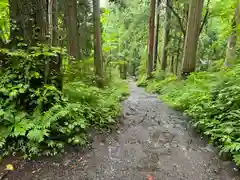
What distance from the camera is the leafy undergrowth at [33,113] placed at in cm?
300

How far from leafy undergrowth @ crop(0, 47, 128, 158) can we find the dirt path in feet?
0.90

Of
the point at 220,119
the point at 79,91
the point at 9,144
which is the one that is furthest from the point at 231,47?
the point at 9,144

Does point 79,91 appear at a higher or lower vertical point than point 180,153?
higher

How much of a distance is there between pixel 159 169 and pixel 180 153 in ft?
2.27

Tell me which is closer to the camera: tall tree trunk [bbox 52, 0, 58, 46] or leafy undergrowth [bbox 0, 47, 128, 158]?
leafy undergrowth [bbox 0, 47, 128, 158]

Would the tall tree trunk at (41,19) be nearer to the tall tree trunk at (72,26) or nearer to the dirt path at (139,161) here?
the dirt path at (139,161)

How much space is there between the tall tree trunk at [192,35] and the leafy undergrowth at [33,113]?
5.73 meters

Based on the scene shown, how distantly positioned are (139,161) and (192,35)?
21.4 feet

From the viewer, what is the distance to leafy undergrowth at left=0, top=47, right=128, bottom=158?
300cm

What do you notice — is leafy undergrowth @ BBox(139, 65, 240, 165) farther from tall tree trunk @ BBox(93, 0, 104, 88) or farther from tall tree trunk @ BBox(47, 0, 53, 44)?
tall tree trunk @ BBox(93, 0, 104, 88)

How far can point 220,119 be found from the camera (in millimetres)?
3650

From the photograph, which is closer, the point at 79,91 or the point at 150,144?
the point at 150,144

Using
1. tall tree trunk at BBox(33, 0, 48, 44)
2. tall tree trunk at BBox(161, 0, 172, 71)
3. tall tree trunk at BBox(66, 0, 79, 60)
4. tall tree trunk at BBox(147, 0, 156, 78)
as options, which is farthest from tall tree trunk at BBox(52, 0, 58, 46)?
tall tree trunk at BBox(147, 0, 156, 78)

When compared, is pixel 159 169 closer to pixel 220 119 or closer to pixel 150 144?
pixel 150 144
